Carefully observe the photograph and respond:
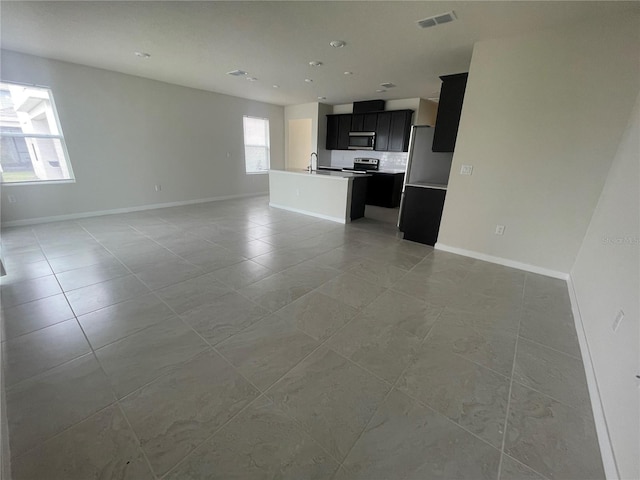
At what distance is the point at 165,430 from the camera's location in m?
1.25

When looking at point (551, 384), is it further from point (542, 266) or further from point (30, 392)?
point (30, 392)

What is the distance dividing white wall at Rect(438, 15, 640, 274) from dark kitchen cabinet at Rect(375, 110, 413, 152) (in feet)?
9.73

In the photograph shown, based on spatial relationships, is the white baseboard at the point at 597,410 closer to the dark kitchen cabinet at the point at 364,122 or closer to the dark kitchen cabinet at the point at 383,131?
the dark kitchen cabinet at the point at 383,131

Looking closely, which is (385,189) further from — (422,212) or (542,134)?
(542,134)

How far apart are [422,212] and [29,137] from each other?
20.2 feet

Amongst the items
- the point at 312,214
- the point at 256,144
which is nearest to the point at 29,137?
the point at 256,144

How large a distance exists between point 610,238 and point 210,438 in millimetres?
3049

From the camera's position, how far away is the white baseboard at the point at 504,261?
301 cm

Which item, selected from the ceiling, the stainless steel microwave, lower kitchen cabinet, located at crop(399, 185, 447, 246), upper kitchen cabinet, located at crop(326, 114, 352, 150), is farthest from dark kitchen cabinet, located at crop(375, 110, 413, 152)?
lower kitchen cabinet, located at crop(399, 185, 447, 246)

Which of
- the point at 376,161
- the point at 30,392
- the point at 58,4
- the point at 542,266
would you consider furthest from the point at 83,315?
the point at 376,161

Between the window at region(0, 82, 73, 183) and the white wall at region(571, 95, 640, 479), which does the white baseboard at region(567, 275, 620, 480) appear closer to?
the white wall at region(571, 95, 640, 479)

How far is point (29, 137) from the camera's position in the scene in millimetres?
4055

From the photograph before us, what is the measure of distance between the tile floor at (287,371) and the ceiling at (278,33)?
249cm

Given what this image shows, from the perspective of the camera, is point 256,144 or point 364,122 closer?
point 364,122
